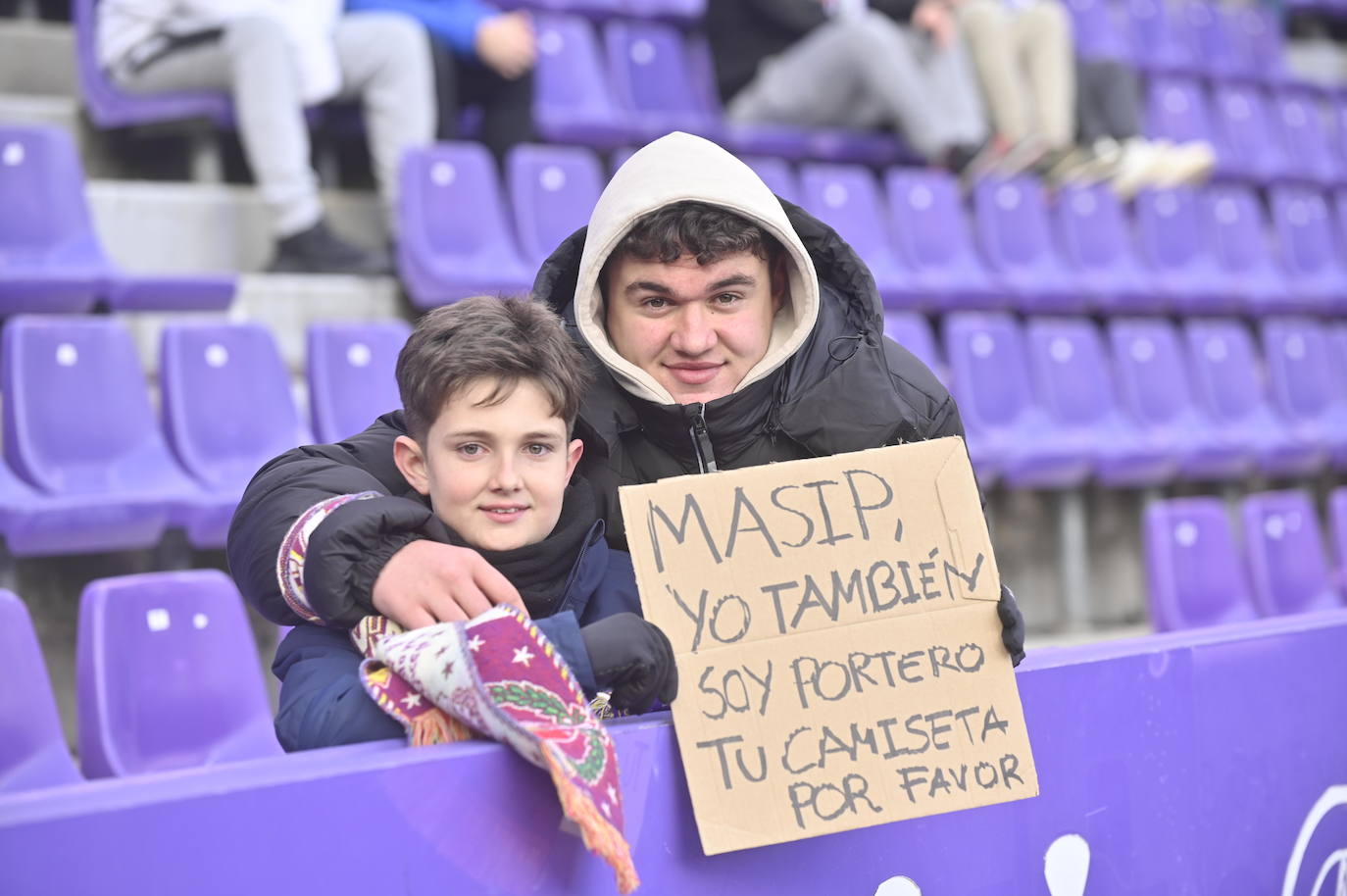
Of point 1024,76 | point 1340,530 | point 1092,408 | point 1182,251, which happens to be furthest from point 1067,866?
point 1024,76

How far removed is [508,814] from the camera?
1.15m

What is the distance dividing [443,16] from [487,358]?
9.79 feet

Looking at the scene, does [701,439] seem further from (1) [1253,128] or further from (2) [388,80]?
(1) [1253,128]

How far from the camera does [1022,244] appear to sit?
4.89m

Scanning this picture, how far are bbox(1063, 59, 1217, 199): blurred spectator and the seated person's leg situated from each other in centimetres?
252

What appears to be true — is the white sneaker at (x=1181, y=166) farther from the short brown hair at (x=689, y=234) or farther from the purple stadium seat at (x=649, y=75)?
the short brown hair at (x=689, y=234)

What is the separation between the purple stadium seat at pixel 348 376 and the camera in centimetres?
306

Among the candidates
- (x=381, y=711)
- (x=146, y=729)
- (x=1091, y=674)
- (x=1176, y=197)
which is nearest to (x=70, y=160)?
(x=146, y=729)

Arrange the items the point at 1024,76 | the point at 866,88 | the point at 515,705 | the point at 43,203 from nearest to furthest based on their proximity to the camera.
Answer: the point at 515,705, the point at 43,203, the point at 866,88, the point at 1024,76

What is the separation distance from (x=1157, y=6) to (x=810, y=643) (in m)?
6.28

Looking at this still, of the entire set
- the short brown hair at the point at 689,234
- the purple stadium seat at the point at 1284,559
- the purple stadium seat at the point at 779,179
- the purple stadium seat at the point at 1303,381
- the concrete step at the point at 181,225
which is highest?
the concrete step at the point at 181,225

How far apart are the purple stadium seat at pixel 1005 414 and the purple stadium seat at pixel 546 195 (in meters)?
1.14

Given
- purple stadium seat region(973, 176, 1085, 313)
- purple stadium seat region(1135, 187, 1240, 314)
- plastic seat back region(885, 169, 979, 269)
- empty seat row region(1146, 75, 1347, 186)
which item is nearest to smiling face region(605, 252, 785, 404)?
plastic seat back region(885, 169, 979, 269)

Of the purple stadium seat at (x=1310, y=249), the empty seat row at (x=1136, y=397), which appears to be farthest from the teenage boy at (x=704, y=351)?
the purple stadium seat at (x=1310, y=249)
